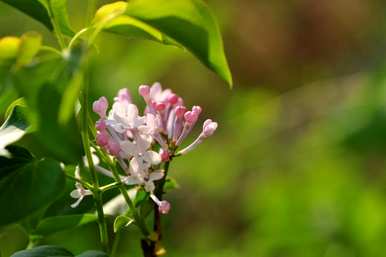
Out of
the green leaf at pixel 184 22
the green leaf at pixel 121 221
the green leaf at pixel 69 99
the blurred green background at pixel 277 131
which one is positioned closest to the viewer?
the green leaf at pixel 69 99

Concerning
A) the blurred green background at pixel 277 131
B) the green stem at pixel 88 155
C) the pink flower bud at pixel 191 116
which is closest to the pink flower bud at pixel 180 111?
the pink flower bud at pixel 191 116

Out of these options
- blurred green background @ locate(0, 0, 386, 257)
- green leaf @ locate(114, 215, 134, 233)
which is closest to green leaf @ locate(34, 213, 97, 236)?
green leaf @ locate(114, 215, 134, 233)

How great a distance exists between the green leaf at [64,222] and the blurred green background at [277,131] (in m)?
1.02

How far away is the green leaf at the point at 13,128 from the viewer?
0.72 meters

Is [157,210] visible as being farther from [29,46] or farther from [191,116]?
[29,46]

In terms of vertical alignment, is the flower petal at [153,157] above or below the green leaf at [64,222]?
above

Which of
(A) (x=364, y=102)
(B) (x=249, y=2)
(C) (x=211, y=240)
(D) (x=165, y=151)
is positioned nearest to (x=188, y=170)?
(C) (x=211, y=240)

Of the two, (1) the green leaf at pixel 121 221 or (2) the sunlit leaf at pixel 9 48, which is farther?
(1) the green leaf at pixel 121 221

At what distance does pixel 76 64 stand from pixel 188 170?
247 centimetres

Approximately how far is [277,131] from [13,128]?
98.8 inches

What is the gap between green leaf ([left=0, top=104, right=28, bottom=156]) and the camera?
28.2 inches

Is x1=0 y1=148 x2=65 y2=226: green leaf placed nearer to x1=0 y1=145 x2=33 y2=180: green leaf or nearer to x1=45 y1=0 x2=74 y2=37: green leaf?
x1=0 y1=145 x2=33 y2=180: green leaf

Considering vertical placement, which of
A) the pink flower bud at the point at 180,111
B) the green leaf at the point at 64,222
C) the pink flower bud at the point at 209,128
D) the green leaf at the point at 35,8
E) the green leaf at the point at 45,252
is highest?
the green leaf at the point at 35,8

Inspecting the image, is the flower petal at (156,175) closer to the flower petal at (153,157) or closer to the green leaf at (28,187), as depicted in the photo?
the flower petal at (153,157)
